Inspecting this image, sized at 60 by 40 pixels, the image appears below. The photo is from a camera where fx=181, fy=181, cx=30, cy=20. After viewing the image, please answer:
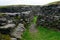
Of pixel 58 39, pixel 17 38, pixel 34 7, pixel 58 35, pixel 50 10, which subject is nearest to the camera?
pixel 17 38

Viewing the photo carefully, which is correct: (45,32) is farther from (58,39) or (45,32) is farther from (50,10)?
(50,10)

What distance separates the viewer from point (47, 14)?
43344mm

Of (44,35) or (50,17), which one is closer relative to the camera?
(44,35)

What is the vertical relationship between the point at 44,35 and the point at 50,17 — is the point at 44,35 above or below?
below

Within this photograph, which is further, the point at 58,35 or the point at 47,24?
the point at 47,24

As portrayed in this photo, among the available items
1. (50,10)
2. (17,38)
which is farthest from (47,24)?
(17,38)

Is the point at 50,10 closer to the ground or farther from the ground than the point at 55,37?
farther from the ground

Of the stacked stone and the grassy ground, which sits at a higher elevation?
the stacked stone

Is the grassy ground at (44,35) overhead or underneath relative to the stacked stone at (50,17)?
underneath

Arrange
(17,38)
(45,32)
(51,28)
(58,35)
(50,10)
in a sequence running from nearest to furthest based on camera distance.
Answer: (17,38)
(58,35)
(45,32)
(51,28)
(50,10)

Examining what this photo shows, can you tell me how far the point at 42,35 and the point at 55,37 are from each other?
3078 mm

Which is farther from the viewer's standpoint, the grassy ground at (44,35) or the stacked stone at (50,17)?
the stacked stone at (50,17)

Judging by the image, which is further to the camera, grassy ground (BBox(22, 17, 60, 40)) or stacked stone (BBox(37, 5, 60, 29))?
stacked stone (BBox(37, 5, 60, 29))

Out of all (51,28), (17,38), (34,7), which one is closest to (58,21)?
(51,28)
